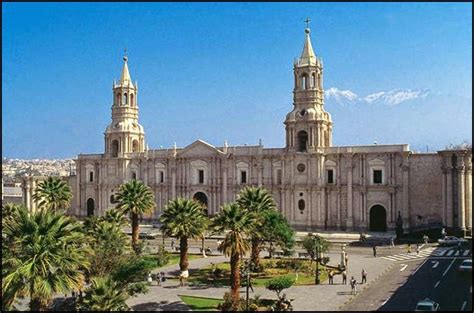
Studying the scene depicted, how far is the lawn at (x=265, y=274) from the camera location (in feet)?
115

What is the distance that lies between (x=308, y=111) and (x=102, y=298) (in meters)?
41.2

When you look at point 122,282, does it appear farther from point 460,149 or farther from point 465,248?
point 460,149

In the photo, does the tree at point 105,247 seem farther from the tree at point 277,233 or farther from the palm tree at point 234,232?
the tree at point 277,233

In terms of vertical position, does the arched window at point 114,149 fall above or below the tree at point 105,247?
above

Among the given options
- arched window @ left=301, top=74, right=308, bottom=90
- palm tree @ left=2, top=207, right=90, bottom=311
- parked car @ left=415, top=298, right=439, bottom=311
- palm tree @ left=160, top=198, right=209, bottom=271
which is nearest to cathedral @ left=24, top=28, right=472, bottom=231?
arched window @ left=301, top=74, right=308, bottom=90

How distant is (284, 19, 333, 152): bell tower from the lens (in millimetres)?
58875

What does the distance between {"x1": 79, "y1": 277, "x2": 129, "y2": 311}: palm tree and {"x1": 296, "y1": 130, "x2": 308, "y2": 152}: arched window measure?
40.4 m

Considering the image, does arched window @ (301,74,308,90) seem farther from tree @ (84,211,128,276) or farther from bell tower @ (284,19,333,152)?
tree @ (84,211,128,276)

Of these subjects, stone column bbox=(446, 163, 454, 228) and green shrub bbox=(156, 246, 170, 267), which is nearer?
green shrub bbox=(156, 246, 170, 267)

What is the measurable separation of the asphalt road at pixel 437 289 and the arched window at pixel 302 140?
2404 centimetres

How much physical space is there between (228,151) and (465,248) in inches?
1172

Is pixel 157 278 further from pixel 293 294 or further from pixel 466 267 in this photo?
pixel 466 267

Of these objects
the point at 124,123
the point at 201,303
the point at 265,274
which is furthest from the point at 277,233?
the point at 124,123

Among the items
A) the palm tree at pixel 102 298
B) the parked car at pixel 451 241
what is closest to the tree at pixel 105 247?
the palm tree at pixel 102 298
